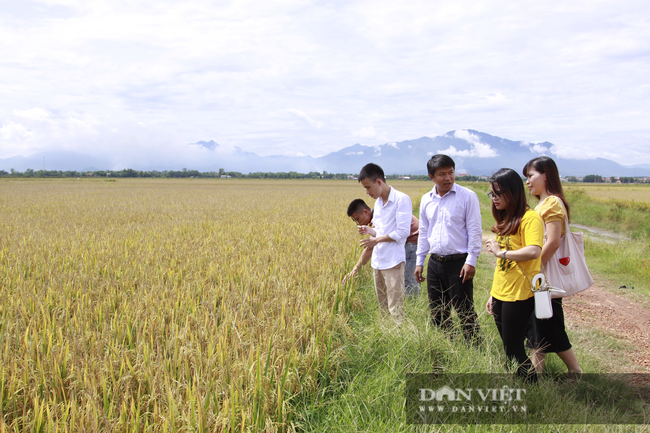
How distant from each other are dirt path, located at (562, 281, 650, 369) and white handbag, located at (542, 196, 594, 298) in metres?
1.02

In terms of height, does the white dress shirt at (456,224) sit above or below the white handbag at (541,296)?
above

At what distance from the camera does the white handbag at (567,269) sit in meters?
2.92

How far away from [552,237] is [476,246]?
606mm

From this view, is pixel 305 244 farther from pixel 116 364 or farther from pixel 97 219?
pixel 97 219

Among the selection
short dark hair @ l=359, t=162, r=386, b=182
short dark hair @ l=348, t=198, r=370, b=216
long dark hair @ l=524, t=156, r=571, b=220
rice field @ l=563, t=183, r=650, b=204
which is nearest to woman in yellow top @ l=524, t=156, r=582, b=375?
long dark hair @ l=524, t=156, r=571, b=220

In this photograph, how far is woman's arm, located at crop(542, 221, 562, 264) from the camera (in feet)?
9.20

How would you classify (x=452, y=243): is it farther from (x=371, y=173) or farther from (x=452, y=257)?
(x=371, y=173)

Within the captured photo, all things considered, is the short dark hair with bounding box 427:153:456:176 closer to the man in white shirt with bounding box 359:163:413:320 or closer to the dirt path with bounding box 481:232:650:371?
the man in white shirt with bounding box 359:163:413:320

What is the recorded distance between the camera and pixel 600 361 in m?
3.61

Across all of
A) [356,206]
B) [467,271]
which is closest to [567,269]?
[467,271]

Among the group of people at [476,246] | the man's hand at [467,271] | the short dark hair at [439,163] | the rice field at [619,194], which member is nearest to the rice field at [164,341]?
the group of people at [476,246]

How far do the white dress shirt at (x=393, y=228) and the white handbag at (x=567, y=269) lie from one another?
122 cm

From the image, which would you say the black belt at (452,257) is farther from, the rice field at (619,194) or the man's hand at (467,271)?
the rice field at (619,194)

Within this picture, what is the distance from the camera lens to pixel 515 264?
280 centimetres
